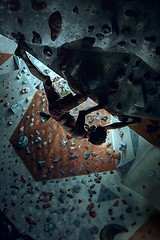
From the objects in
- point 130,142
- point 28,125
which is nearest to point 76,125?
point 130,142

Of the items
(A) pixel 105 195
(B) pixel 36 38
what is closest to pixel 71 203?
(A) pixel 105 195

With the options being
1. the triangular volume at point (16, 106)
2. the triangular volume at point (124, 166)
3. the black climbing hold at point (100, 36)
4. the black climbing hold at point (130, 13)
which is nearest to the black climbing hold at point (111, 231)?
the triangular volume at point (124, 166)

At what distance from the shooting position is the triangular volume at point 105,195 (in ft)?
9.96

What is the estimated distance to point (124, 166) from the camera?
310cm

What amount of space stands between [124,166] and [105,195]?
0.28 m

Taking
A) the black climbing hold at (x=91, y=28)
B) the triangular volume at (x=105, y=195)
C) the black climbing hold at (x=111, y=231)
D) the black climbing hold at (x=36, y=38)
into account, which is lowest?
the black climbing hold at (x=111, y=231)

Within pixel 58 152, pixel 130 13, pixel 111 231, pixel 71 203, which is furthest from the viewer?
pixel 58 152

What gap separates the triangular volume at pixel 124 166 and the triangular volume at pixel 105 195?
0.59 feet

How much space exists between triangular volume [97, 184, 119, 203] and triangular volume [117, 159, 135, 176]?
18 cm

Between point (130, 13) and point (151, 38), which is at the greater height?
point (130, 13)

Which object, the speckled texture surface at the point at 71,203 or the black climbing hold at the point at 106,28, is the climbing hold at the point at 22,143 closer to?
the speckled texture surface at the point at 71,203

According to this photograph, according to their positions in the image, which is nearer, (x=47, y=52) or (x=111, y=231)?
(x=47, y=52)

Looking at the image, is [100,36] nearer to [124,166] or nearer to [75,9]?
[75,9]

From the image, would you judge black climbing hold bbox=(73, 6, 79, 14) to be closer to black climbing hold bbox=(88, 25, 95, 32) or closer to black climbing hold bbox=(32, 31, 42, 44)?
black climbing hold bbox=(88, 25, 95, 32)
